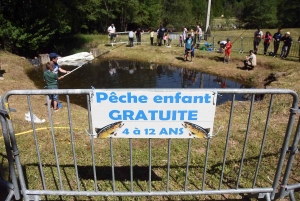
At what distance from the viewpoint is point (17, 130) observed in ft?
20.3

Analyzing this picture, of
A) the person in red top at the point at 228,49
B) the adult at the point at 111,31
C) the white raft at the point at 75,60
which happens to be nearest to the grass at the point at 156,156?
the person in red top at the point at 228,49

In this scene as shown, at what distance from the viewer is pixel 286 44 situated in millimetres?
17312

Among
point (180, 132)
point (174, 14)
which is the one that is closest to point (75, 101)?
point (180, 132)

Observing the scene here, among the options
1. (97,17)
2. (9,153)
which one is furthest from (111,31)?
(9,153)

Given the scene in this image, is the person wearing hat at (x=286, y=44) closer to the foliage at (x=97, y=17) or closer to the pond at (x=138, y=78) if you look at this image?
the pond at (x=138, y=78)

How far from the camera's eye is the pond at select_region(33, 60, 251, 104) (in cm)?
1430

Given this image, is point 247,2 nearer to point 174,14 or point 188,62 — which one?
point 174,14

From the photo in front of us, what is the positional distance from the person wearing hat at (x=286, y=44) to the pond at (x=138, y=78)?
204 inches

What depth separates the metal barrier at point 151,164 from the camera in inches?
132

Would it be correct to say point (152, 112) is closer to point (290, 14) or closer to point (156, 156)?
point (156, 156)

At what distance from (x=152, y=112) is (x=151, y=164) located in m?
1.91

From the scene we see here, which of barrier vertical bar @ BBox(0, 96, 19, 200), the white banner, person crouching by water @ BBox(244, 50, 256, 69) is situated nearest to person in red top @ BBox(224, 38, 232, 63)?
person crouching by water @ BBox(244, 50, 256, 69)

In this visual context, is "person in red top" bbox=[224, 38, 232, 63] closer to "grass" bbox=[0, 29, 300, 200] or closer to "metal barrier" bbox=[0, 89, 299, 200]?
"grass" bbox=[0, 29, 300, 200]

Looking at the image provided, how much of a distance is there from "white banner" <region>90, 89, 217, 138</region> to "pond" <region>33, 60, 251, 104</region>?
8656mm
